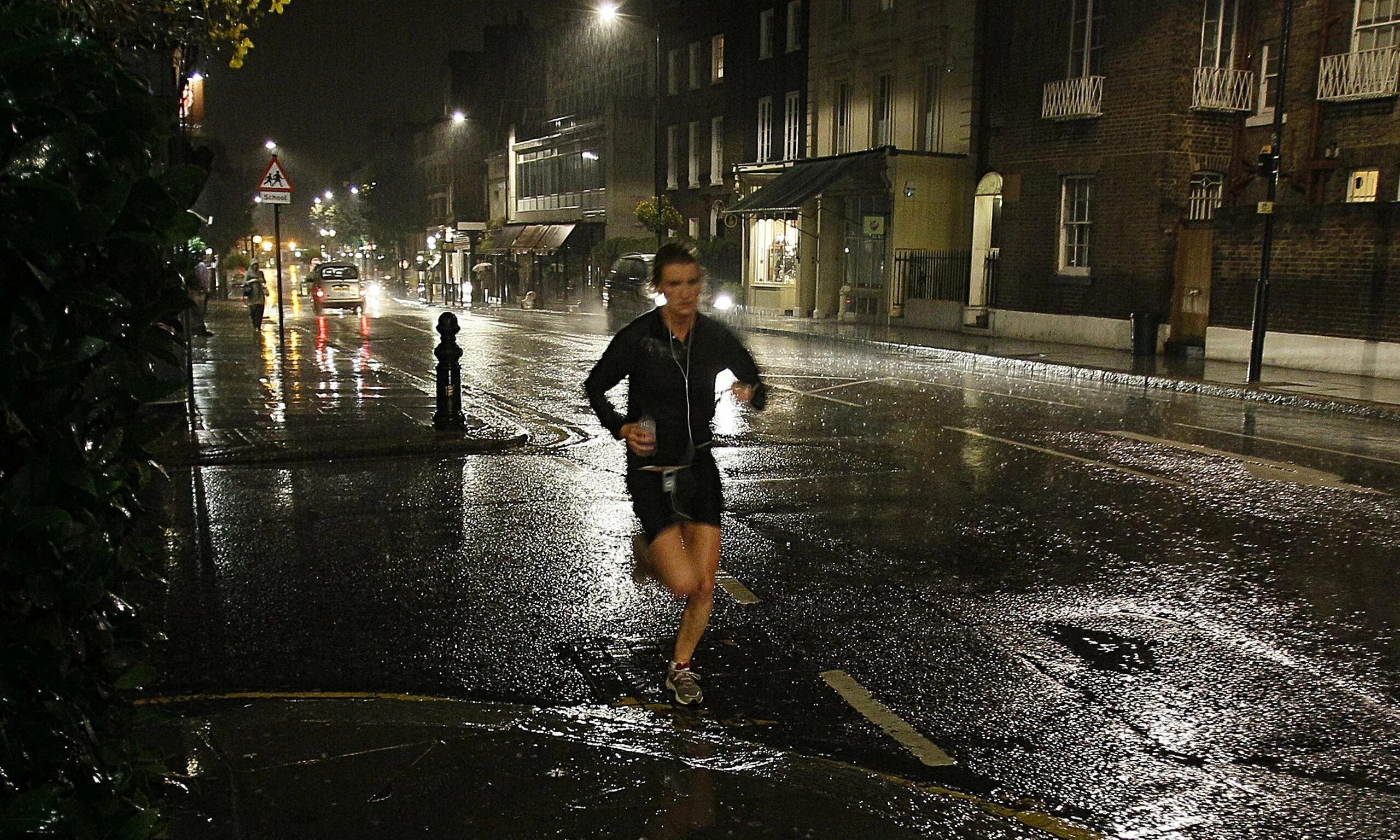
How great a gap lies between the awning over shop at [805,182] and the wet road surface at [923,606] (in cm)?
1999

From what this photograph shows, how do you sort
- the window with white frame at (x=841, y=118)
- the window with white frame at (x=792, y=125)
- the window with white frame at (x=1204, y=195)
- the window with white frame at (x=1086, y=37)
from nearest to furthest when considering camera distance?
1. the window with white frame at (x=1204, y=195)
2. the window with white frame at (x=1086, y=37)
3. the window with white frame at (x=841, y=118)
4. the window with white frame at (x=792, y=125)

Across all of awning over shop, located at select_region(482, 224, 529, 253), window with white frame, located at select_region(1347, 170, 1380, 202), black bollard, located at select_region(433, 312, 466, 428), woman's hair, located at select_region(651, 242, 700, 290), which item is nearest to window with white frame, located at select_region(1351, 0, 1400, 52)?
window with white frame, located at select_region(1347, 170, 1380, 202)

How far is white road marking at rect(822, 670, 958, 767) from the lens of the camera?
4.38 metres

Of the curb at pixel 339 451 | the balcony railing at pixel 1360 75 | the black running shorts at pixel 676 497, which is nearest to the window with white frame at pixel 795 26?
the balcony railing at pixel 1360 75

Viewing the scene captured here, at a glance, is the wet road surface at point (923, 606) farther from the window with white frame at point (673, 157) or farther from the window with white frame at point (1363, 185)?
the window with white frame at point (673, 157)

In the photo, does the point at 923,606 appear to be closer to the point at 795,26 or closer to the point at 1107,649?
the point at 1107,649

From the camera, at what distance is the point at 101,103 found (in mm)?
2324

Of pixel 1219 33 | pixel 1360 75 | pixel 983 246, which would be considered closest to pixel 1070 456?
pixel 1360 75

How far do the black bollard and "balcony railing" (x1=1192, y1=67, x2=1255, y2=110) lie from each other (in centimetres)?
1766

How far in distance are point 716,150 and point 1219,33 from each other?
22187 mm

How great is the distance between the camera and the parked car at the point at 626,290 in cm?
2947

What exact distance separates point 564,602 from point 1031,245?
22663 mm

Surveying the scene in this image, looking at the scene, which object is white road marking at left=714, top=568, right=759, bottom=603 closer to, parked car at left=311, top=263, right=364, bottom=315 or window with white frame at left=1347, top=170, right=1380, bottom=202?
window with white frame at left=1347, top=170, right=1380, bottom=202

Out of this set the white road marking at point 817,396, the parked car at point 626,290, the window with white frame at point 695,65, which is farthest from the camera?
the window with white frame at point 695,65
